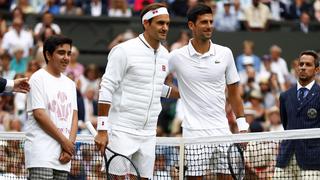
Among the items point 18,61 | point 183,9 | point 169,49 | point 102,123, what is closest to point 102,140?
point 102,123

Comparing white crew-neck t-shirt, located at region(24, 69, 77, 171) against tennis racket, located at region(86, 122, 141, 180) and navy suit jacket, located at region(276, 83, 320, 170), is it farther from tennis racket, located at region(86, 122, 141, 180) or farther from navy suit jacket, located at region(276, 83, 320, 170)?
navy suit jacket, located at region(276, 83, 320, 170)

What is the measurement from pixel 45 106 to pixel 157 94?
117 centimetres

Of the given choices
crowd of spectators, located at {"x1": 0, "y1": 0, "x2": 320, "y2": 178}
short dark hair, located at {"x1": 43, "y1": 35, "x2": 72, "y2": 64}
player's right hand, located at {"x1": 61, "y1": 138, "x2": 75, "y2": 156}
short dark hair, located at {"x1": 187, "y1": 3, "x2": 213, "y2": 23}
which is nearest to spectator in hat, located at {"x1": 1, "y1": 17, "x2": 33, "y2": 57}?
crowd of spectators, located at {"x1": 0, "y1": 0, "x2": 320, "y2": 178}

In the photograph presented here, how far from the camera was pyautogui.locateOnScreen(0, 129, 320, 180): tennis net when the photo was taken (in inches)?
473

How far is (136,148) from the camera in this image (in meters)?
11.6

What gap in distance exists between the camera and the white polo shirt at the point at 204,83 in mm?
12148

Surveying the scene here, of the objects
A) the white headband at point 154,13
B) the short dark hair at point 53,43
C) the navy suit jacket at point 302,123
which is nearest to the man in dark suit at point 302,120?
the navy suit jacket at point 302,123

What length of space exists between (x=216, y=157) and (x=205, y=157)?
12cm

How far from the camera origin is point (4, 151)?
524 inches

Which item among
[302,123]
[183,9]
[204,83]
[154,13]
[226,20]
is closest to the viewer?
[154,13]

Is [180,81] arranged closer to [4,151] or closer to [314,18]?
[4,151]

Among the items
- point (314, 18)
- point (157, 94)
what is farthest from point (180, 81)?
point (314, 18)

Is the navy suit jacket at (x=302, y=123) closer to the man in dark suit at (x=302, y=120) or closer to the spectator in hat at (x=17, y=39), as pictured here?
the man in dark suit at (x=302, y=120)

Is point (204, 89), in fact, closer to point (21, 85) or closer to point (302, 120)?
point (302, 120)
